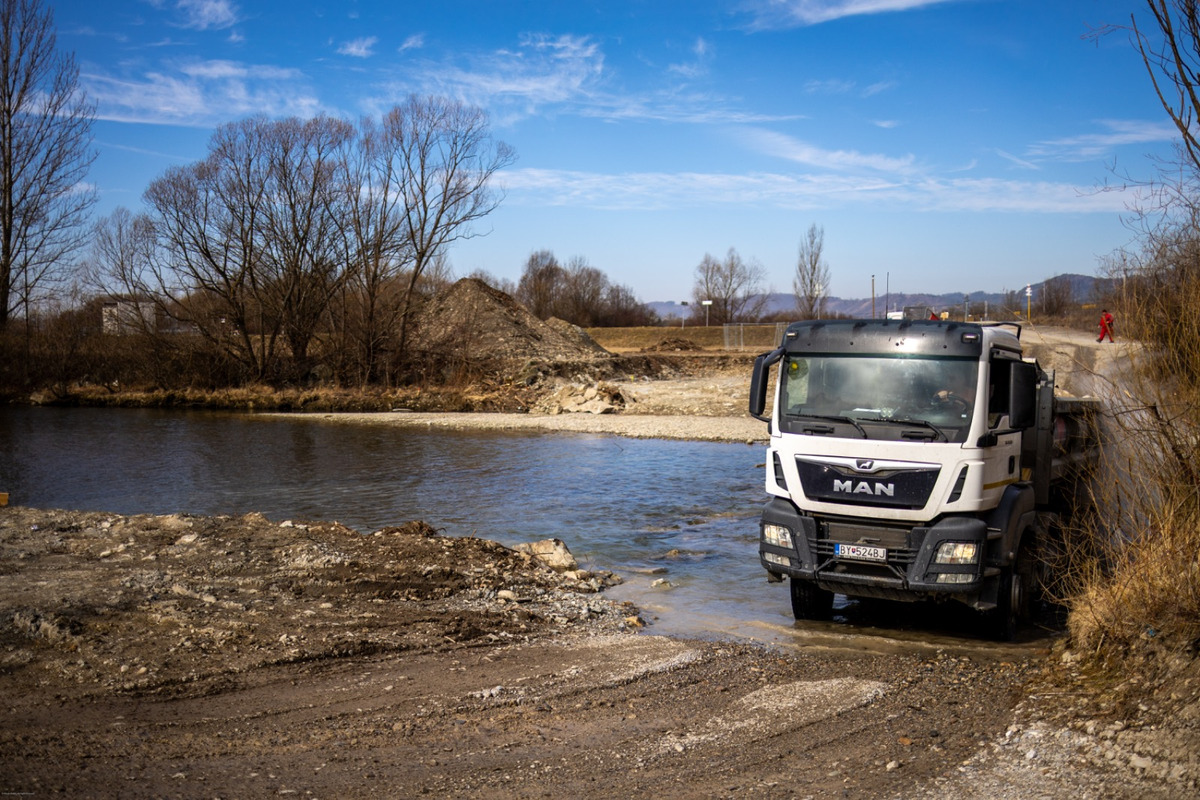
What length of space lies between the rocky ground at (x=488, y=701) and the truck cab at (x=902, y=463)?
779 mm

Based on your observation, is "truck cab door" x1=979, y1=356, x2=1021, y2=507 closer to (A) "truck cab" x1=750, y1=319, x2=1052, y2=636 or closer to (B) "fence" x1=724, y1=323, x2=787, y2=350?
(A) "truck cab" x1=750, y1=319, x2=1052, y2=636

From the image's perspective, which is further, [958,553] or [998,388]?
[998,388]

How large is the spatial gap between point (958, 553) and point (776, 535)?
1.58 metres

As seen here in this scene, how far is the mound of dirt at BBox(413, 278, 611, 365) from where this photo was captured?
154 ft

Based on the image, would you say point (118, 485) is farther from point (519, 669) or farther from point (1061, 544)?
point (1061, 544)

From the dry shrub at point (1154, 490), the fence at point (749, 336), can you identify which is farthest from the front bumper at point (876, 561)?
the fence at point (749, 336)

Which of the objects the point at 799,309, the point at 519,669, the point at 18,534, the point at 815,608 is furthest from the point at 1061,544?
the point at 799,309

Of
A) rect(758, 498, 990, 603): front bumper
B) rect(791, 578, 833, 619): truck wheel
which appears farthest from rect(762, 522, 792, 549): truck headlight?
rect(791, 578, 833, 619): truck wheel

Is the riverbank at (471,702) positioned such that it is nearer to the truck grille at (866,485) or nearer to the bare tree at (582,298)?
the truck grille at (866,485)

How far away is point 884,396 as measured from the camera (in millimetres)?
8281

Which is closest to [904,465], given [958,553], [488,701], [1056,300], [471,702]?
[958,553]

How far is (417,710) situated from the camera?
6.59 metres

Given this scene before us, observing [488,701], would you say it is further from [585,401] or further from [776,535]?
Result: [585,401]

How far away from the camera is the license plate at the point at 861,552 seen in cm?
806
